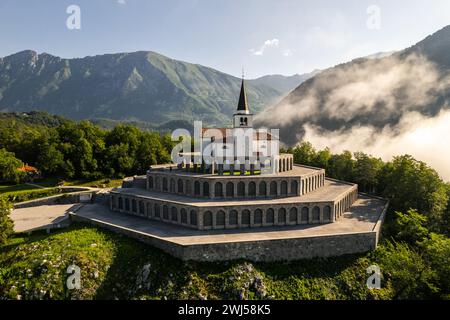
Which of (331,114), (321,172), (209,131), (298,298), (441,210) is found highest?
(331,114)

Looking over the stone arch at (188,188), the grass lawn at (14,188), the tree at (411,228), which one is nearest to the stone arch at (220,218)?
the stone arch at (188,188)

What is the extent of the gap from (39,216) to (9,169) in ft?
59.6

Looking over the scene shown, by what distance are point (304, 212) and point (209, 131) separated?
18.5 m

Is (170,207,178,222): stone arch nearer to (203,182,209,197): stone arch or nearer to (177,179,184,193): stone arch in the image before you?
A: (203,182,209,197): stone arch

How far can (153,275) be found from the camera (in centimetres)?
2558

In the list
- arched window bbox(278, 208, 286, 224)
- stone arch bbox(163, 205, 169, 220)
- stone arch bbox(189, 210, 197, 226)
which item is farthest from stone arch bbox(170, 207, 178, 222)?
arched window bbox(278, 208, 286, 224)

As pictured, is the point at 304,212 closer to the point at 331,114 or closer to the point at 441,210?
the point at 441,210

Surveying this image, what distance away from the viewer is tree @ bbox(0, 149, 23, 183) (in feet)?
164

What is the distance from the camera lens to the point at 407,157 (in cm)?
4384

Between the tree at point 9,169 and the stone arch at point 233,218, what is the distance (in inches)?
1715

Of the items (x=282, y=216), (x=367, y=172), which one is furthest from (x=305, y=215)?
(x=367, y=172)

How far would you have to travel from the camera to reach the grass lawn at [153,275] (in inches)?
951

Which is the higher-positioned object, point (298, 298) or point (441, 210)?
point (441, 210)

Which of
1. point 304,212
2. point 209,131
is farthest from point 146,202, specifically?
point 304,212
